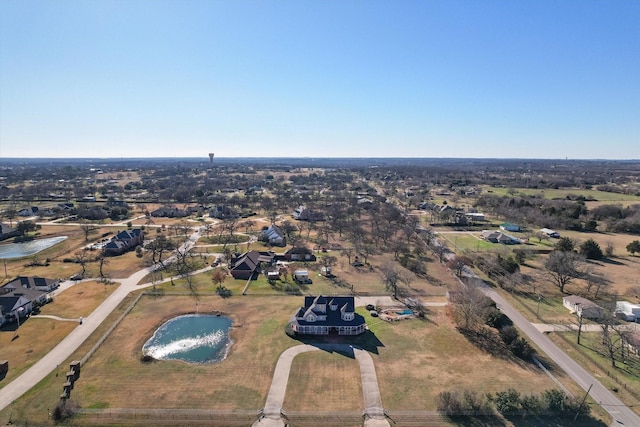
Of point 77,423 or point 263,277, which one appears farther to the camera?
point 263,277

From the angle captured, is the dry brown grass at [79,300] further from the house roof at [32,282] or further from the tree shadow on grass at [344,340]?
the tree shadow on grass at [344,340]

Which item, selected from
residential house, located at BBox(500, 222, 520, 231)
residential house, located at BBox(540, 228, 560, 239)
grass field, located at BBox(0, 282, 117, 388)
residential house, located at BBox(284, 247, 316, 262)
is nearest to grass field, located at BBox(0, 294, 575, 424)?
grass field, located at BBox(0, 282, 117, 388)

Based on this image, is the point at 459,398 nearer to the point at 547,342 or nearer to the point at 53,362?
the point at 547,342

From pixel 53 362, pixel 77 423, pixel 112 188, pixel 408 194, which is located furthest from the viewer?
pixel 112 188

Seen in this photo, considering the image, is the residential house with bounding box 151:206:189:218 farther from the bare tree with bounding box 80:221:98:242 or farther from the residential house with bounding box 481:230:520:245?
the residential house with bounding box 481:230:520:245

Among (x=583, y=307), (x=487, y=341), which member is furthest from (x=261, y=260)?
(x=583, y=307)

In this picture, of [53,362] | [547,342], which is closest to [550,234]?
[547,342]
